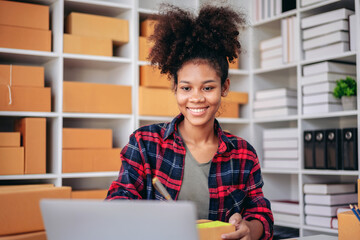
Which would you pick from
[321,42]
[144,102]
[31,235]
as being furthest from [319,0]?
[31,235]

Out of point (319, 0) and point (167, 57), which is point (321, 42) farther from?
point (167, 57)

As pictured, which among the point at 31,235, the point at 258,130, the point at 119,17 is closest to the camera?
the point at 31,235

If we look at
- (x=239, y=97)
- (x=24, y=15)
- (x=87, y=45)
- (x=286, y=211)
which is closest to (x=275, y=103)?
(x=239, y=97)

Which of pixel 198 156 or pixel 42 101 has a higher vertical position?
A: pixel 42 101

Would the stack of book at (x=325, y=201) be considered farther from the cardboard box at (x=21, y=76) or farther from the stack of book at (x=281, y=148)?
the cardboard box at (x=21, y=76)

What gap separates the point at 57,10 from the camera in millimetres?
2770

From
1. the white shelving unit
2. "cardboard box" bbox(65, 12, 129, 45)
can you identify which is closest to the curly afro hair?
the white shelving unit

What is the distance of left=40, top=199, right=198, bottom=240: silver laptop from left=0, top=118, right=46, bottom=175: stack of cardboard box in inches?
77.2

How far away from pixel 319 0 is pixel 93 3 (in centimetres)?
148

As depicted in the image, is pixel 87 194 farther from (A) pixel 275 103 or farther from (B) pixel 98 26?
(A) pixel 275 103

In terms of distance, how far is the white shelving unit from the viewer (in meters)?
2.73

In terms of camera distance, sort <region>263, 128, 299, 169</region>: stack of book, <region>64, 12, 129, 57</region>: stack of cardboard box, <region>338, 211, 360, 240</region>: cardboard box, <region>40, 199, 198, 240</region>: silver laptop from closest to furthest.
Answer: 1. <region>40, 199, 198, 240</region>: silver laptop
2. <region>338, 211, 360, 240</region>: cardboard box
3. <region>64, 12, 129, 57</region>: stack of cardboard box
4. <region>263, 128, 299, 169</region>: stack of book

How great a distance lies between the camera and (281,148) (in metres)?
3.16

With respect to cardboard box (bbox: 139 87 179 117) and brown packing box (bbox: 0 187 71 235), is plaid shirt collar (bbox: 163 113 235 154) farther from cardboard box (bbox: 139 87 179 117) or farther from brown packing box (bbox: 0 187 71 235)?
cardboard box (bbox: 139 87 179 117)
